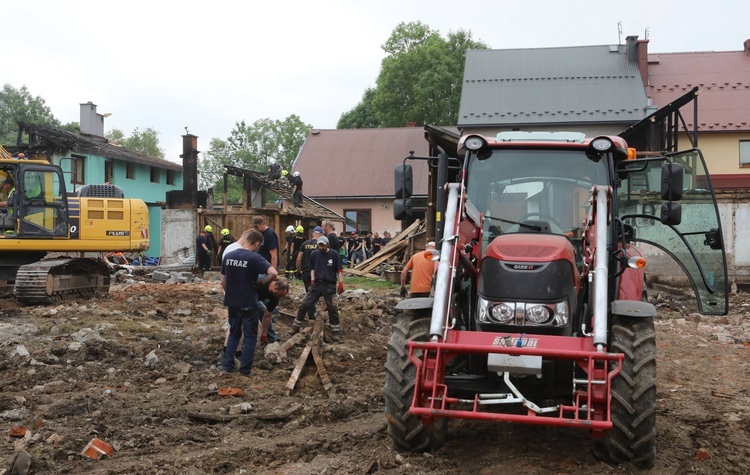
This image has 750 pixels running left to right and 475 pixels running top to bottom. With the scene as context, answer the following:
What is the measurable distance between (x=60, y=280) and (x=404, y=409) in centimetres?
1276

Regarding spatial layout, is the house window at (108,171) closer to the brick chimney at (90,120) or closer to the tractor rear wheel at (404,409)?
the brick chimney at (90,120)

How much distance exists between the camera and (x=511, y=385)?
5816mm

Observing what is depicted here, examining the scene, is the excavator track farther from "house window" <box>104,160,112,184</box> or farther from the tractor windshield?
"house window" <box>104,160,112,184</box>

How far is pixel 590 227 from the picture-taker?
22.2 feet

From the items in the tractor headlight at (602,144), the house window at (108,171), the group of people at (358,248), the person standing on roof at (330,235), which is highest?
the house window at (108,171)

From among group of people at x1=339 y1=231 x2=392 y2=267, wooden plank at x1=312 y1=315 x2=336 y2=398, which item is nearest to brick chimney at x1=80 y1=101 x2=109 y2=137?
group of people at x1=339 y1=231 x2=392 y2=267

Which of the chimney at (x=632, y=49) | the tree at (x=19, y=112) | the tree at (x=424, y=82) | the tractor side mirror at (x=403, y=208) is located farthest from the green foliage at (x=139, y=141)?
the tractor side mirror at (x=403, y=208)

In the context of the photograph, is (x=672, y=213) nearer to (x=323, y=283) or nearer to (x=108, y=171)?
(x=323, y=283)

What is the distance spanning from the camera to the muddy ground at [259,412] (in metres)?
6.18

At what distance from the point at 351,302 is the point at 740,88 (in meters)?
24.2

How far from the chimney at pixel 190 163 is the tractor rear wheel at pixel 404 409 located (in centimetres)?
2720

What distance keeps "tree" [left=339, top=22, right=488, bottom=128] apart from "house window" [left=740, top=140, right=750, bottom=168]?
21.3 meters

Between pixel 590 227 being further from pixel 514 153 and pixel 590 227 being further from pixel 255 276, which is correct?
pixel 255 276

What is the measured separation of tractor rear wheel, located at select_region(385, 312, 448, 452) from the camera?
6.06m
